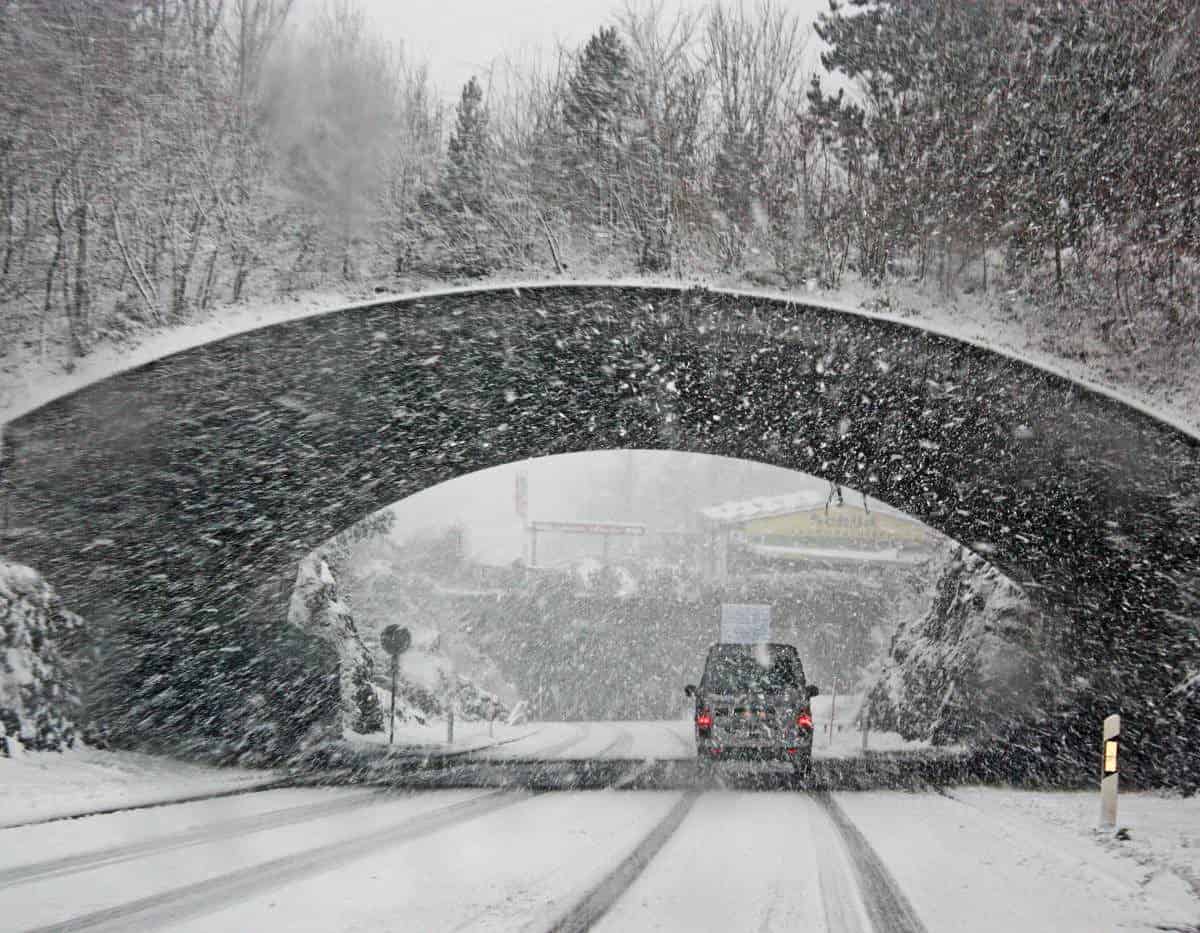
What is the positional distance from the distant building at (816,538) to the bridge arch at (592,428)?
30081 mm

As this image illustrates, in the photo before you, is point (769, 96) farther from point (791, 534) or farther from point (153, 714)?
point (791, 534)

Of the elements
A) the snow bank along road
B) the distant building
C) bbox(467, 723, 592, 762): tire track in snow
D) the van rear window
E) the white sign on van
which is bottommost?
bbox(467, 723, 592, 762): tire track in snow

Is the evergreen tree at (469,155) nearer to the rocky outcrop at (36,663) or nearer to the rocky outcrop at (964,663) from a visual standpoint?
the rocky outcrop at (36,663)

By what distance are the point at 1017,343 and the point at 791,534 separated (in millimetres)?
37620

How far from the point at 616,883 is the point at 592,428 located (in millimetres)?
11224

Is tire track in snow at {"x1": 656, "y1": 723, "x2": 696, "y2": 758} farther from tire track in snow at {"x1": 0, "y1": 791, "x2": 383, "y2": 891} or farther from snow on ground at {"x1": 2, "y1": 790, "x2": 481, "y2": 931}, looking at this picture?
snow on ground at {"x1": 2, "y1": 790, "x2": 481, "y2": 931}

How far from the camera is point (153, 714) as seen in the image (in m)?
15.2

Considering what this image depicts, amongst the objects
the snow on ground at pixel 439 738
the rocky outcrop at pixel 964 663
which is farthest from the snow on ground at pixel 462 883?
the snow on ground at pixel 439 738

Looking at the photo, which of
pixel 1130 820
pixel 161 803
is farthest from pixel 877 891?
pixel 161 803

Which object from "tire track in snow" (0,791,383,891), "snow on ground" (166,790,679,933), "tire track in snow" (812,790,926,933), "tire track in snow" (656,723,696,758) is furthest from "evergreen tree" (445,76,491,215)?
"tire track in snow" (656,723,696,758)

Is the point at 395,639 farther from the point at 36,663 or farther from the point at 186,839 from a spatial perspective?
the point at 186,839

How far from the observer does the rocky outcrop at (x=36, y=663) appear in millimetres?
11906

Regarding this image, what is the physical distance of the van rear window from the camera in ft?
48.6

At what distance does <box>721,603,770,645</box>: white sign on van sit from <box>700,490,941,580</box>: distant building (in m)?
8.64
